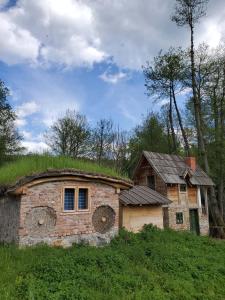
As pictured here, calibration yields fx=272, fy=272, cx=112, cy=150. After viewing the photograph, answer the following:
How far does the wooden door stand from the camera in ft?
71.5

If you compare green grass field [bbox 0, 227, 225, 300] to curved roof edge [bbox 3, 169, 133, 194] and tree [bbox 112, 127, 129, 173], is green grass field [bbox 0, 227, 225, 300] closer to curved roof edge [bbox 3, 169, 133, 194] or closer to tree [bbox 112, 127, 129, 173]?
curved roof edge [bbox 3, 169, 133, 194]

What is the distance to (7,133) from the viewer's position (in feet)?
97.7

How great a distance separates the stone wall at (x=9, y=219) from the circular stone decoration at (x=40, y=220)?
49cm

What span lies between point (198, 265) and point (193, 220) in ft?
37.3

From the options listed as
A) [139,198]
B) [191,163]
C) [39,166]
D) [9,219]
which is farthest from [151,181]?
[9,219]

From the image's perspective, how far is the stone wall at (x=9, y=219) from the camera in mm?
11031

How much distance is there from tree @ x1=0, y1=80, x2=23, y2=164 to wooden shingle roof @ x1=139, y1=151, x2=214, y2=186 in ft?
47.3

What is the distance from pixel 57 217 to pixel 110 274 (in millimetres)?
3777

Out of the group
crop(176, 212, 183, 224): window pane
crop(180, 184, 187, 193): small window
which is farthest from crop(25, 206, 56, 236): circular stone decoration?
crop(180, 184, 187, 193): small window

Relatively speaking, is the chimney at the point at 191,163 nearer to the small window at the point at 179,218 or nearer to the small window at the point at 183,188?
the small window at the point at 183,188

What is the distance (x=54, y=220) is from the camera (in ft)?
38.3

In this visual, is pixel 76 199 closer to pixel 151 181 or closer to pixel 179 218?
pixel 151 181

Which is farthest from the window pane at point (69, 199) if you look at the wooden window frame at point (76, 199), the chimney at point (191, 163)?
the chimney at point (191, 163)

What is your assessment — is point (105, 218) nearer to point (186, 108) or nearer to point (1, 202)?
point (1, 202)
